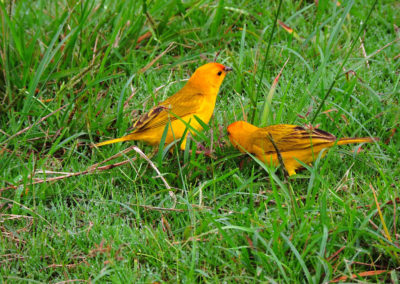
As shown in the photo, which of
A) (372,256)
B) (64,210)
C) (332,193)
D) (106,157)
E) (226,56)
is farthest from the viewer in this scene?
(226,56)

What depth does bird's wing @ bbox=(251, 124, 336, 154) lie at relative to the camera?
3.51 metres

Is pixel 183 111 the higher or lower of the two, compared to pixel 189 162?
higher

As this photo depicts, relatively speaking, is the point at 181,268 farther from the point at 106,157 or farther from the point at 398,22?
the point at 398,22

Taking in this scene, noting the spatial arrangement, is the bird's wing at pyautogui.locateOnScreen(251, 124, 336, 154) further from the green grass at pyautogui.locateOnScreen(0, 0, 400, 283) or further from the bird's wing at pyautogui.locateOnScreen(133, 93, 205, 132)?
Result: the bird's wing at pyautogui.locateOnScreen(133, 93, 205, 132)

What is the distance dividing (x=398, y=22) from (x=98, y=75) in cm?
272

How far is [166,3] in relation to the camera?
5.13 metres

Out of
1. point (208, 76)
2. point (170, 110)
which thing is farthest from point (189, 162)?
point (208, 76)

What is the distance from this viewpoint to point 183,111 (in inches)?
157

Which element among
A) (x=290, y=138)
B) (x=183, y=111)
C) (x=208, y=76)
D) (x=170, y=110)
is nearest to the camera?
(x=290, y=138)

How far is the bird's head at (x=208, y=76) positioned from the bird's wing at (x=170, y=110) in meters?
0.11

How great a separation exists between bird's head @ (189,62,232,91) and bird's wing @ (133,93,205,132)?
0.37ft

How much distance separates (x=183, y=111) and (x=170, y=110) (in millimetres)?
160

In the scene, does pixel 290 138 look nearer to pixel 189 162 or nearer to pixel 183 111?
pixel 189 162

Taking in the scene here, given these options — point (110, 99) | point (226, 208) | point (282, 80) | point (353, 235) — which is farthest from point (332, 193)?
point (110, 99)
